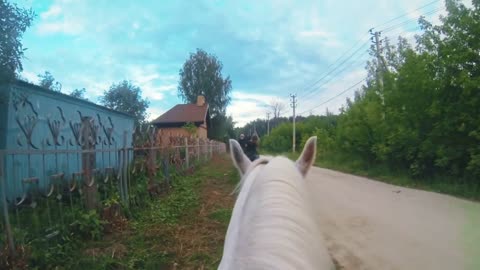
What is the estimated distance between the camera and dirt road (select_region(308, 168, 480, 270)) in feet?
14.2

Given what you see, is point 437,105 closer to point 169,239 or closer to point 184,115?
point 169,239

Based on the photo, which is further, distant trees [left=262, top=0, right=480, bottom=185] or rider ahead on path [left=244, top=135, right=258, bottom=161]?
rider ahead on path [left=244, top=135, right=258, bottom=161]

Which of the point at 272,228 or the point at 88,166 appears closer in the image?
the point at 272,228

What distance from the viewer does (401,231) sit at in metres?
5.59

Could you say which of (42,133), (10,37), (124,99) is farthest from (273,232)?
(124,99)

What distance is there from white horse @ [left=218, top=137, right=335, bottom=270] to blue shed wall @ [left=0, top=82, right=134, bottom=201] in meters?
4.03

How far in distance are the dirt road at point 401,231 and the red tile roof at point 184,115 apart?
98.6ft

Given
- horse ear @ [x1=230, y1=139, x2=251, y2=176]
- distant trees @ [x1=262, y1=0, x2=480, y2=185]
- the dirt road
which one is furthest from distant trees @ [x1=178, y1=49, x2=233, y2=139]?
horse ear @ [x1=230, y1=139, x2=251, y2=176]

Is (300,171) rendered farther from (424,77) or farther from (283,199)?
(424,77)

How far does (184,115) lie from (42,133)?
3201 centimetres

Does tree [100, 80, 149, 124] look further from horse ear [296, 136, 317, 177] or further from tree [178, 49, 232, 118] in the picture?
horse ear [296, 136, 317, 177]

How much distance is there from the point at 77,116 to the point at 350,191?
740 centimetres

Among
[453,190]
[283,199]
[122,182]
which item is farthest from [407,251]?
[453,190]

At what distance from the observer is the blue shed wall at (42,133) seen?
199 inches
